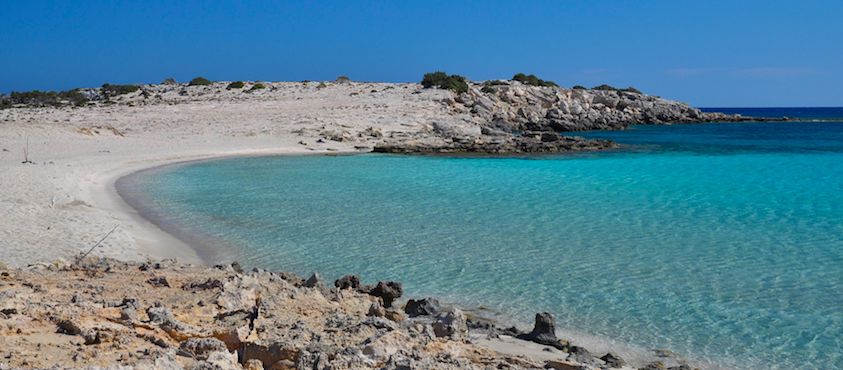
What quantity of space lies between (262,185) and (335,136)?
14.1 m

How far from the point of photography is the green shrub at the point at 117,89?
5062 centimetres

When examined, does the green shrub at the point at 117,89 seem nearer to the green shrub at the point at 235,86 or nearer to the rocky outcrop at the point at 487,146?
the green shrub at the point at 235,86

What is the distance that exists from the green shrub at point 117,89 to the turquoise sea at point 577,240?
31.9m

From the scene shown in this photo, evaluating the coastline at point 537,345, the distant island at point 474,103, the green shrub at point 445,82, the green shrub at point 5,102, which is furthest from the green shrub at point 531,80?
the coastline at point 537,345

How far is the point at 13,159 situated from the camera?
67.1 ft

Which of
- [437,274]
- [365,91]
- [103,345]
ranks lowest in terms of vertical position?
[437,274]

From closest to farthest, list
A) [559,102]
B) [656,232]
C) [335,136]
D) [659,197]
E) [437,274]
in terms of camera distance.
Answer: [437,274] → [656,232] → [659,197] → [335,136] → [559,102]

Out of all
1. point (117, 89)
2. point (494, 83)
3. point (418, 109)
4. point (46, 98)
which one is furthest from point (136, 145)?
point (494, 83)

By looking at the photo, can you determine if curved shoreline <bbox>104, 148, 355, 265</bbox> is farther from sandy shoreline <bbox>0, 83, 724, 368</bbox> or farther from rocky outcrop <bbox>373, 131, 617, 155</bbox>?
rocky outcrop <bbox>373, 131, 617, 155</bbox>

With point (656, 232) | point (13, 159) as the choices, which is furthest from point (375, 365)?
point (13, 159)

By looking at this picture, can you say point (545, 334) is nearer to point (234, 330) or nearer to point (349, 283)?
point (349, 283)

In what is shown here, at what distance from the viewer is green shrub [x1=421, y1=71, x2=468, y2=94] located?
4922cm

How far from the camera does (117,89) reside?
52.5 metres

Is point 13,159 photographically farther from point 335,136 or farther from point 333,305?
point 333,305
